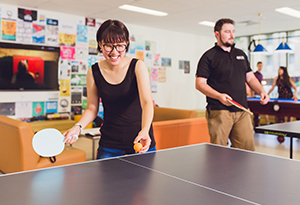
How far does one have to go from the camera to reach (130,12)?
21.4 ft

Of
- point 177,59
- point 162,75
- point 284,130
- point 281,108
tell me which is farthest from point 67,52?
point 284,130

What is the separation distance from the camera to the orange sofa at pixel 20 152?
3.23 m

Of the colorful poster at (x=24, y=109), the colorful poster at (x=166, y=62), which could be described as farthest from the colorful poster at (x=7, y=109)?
the colorful poster at (x=166, y=62)

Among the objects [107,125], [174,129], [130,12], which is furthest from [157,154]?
[130,12]

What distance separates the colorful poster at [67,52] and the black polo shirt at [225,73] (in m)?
4.51

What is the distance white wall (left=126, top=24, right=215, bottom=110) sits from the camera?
335 inches

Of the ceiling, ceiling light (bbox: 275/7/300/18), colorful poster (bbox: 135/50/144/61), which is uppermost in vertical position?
ceiling light (bbox: 275/7/300/18)

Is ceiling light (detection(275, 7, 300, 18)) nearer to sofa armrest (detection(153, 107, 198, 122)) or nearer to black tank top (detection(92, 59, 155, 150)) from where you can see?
sofa armrest (detection(153, 107, 198, 122))

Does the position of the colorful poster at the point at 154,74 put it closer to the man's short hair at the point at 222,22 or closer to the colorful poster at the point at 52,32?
the colorful poster at the point at 52,32

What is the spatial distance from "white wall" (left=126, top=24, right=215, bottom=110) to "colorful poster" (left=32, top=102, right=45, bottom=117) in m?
3.05

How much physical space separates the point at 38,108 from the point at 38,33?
155 centimetres

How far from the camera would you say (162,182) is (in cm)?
127

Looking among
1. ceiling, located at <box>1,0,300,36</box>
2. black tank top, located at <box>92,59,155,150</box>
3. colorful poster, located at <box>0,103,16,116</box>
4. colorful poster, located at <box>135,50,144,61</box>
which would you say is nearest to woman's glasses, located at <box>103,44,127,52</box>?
black tank top, located at <box>92,59,155,150</box>

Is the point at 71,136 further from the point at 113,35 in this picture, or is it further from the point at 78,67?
the point at 78,67
